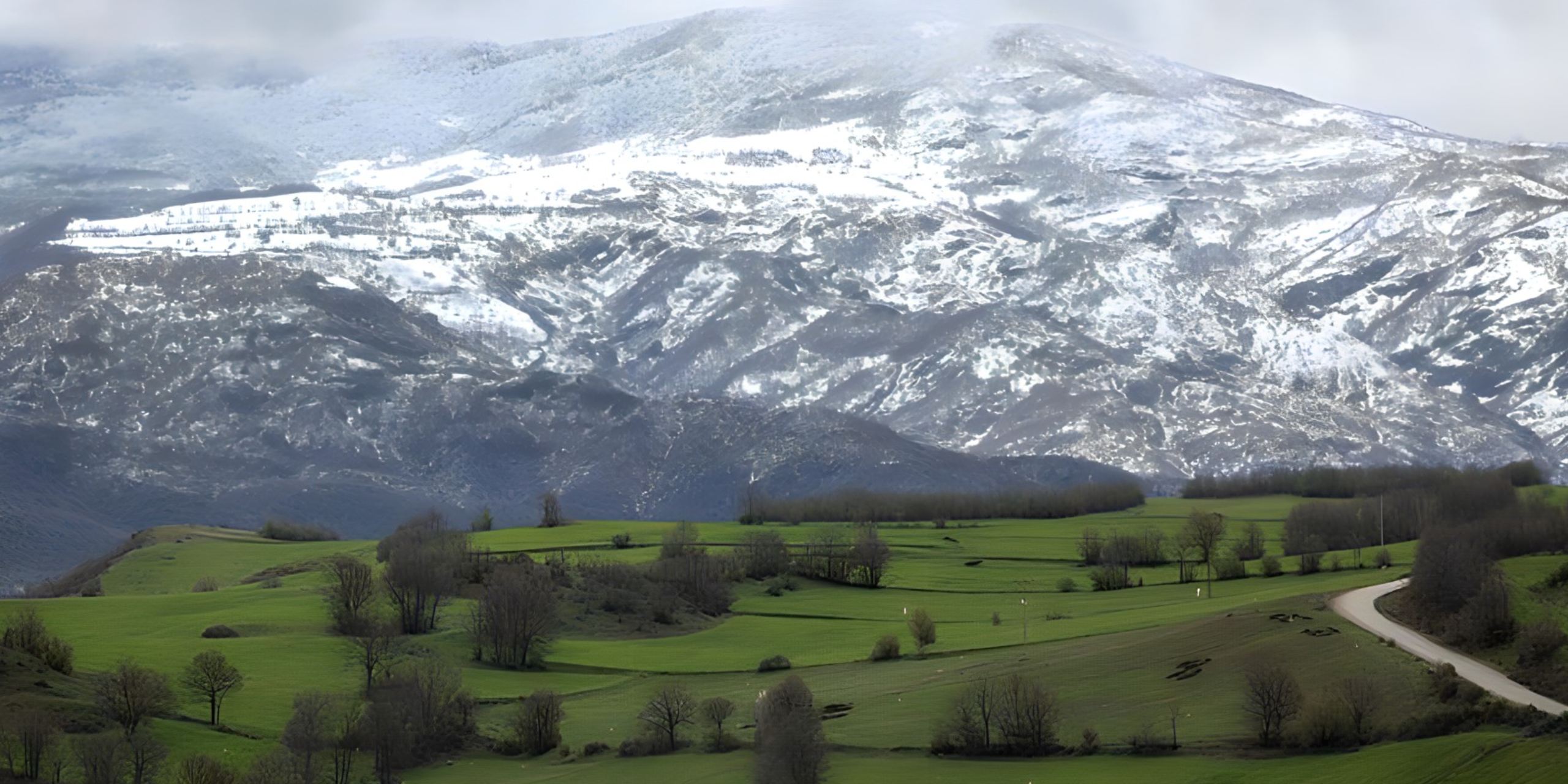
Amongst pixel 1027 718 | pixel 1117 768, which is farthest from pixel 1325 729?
pixel 1027 718

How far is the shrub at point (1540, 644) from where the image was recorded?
7450 cm

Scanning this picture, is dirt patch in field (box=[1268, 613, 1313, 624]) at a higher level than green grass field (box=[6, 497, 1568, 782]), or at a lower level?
higher

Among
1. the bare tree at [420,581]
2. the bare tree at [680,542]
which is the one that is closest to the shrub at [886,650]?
the bare tree at [420,581]

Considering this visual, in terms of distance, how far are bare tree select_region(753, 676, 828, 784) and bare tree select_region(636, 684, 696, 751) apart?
523 cm

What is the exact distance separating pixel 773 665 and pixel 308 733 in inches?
1282

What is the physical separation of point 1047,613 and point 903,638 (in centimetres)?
1216

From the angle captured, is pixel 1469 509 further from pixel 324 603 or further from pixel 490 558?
pixel 324 603

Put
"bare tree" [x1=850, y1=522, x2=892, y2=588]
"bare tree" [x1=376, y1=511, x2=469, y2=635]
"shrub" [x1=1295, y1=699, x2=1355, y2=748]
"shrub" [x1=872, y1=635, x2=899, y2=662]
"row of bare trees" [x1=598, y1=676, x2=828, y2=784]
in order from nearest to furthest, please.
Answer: "shrub" [x1=1295, y1=699, x2=1355, y2=748], "row of bare trees" [x1=598, y1=676, x2=828, y2=784], "shrub" [x1=872, y1=635, x2=899, y2=662], "bare tree" [x1=376, y1=511, x2=469, y2=635], "bare tree" [x1=850, y1=522, x2=892, y2=588]

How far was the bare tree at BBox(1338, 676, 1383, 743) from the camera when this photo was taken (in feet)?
235

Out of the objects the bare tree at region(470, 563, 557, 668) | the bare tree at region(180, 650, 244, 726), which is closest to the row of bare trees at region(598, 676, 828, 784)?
the bare tree at region(180, 650, 244, 726)

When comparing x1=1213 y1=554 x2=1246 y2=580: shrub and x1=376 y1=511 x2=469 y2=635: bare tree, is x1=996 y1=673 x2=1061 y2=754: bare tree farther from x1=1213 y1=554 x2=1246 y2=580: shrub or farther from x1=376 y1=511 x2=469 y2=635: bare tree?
x1=1213 y1=554 x2=1246 y2=580: shrub

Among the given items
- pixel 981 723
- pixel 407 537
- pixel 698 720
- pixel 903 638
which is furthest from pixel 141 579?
pixel 981 723

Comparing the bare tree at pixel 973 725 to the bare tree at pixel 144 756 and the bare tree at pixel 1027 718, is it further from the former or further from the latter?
the bare tree at pixel 144 756

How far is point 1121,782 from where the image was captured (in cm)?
7075
